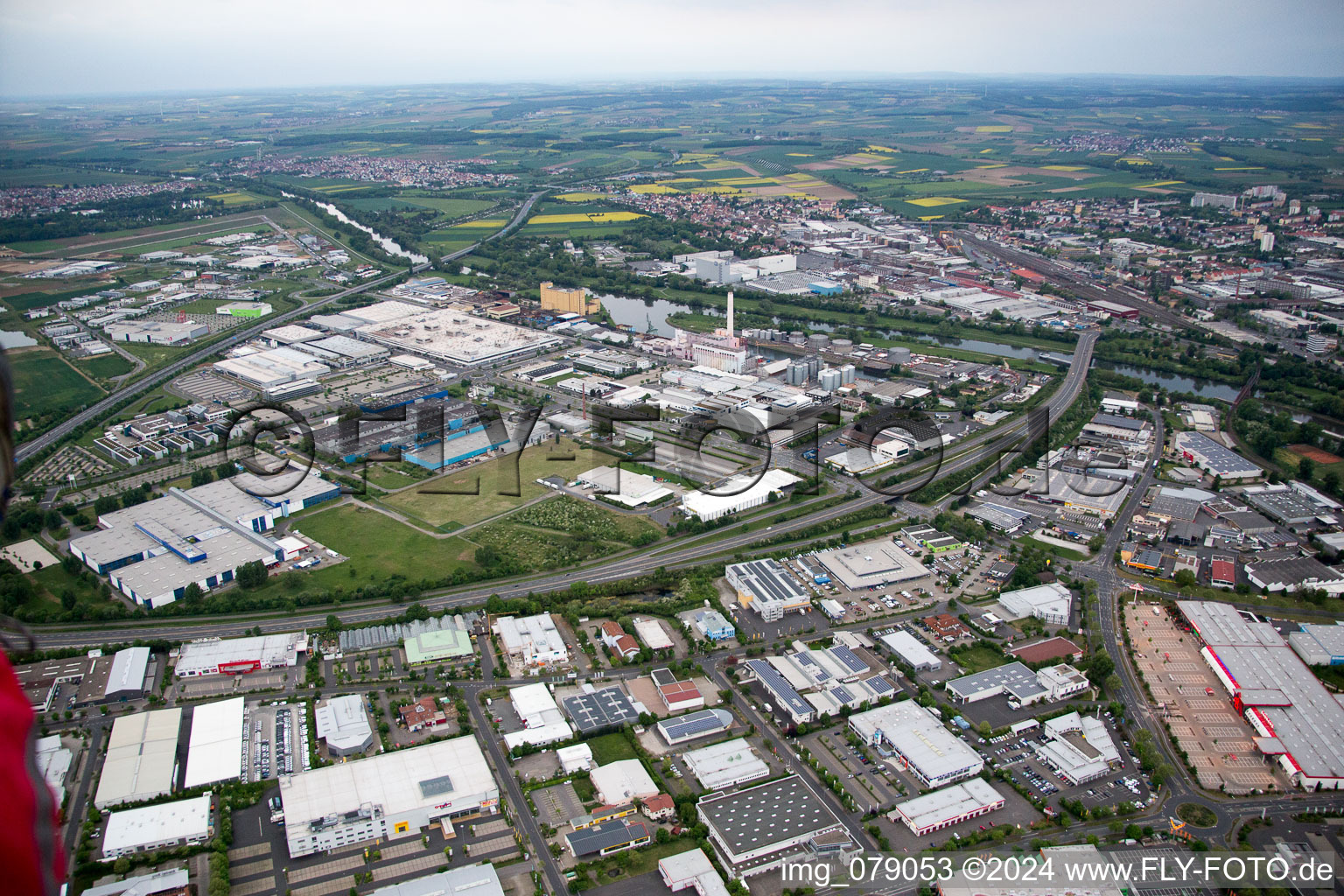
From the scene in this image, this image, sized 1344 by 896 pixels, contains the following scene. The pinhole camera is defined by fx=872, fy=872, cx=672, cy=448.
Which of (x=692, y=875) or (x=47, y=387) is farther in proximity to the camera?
(x=47, y=387)

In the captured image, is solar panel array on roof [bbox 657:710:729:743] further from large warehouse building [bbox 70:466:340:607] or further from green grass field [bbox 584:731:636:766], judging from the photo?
large warehouse building [bbox 70:466:340:607]

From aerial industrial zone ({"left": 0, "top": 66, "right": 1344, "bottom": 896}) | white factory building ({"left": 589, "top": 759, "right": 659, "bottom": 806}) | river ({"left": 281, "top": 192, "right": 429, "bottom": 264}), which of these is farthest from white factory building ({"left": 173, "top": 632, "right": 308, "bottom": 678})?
river ({"left": 281, "top": 192, "right": 429, "bottom": 264})

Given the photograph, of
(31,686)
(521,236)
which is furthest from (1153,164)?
(31,686)

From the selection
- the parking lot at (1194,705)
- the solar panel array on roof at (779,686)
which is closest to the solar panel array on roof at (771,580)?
the solar panel array on roof at (779,686)

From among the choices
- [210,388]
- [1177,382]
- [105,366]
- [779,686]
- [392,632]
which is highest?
[105,366]

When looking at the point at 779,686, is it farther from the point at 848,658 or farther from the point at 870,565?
the point at 870,565

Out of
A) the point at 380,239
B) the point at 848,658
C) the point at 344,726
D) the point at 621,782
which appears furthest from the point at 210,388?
the point at 380,239

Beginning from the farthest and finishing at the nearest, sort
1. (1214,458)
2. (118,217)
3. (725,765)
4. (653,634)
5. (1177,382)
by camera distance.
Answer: (118,217) → (1177,382) → (1214,458) → (653,634) → (725,765)

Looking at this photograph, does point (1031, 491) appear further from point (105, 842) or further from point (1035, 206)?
point (1035, 206)
